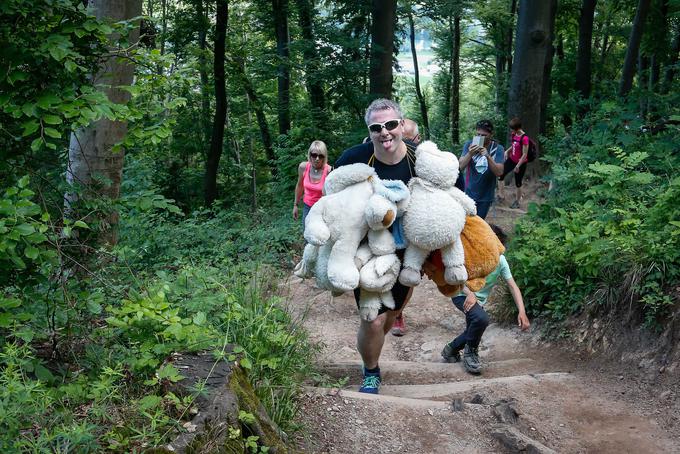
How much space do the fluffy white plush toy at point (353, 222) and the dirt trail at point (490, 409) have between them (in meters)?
0.66

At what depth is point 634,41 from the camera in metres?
16.0

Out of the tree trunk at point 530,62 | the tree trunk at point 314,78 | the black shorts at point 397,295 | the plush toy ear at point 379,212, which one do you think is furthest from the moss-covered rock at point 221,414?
the tree trunk at point 314,78

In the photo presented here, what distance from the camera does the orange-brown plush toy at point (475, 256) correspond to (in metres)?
4.63

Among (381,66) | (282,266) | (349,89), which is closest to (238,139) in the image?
(349,89)

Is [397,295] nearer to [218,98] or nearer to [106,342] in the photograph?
[106,342]

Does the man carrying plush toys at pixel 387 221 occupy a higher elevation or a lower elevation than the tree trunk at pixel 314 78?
lower

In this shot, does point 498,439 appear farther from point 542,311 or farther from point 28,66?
point 28,66

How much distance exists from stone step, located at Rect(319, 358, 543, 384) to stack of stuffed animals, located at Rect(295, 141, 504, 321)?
139 cm

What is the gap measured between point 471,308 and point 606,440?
5.83 feet

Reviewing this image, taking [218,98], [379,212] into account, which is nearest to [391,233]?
[379,212]

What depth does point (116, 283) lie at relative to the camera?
4.64 metres

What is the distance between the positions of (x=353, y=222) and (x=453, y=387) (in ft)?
6.39

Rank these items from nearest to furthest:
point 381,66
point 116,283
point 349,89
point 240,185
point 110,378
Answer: point 110,378
point 116,283
point 381,66
point 349,89
point 240,185

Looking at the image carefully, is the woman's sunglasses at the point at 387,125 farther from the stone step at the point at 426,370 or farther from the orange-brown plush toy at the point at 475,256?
the stone step at the point at 426,370
